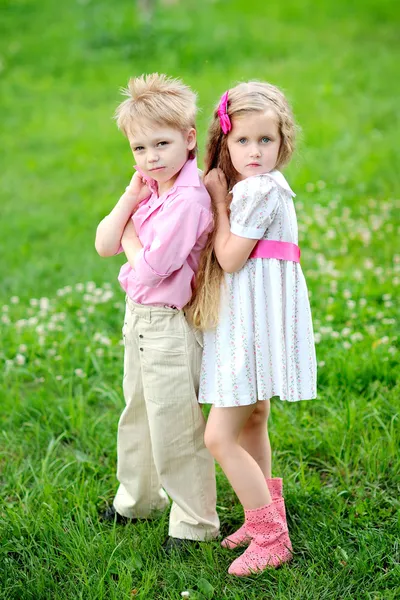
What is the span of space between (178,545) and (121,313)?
2.14 m

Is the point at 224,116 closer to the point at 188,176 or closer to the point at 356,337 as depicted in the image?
the point at 188,176

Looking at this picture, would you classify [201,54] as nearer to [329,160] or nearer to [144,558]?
[329,160]

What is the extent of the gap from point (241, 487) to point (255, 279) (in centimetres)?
75

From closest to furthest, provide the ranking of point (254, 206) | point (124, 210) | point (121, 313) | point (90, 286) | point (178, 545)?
point (254, 206) < point (124, 210) < point (178, 545) < point (121, 313) < point (90, 286)

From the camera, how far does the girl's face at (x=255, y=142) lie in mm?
2773

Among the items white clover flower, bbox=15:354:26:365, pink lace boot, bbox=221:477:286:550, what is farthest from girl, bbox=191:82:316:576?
white clover flower, bbox=15:354:26:365

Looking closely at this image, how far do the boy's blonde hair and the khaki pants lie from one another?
65 centimetres

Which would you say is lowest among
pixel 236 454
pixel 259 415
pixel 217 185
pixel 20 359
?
pixel 236 454

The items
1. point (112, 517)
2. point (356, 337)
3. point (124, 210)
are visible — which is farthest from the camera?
point (356, 337)

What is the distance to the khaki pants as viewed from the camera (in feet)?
9.80

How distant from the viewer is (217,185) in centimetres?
292

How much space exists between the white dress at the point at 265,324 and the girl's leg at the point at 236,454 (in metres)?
0.07

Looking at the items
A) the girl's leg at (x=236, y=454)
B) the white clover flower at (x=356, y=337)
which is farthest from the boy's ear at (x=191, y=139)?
the white clover flower at (x=356, y=337)

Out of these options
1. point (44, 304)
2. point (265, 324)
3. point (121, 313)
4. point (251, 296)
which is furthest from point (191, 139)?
point (44, 304)
